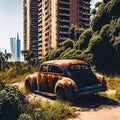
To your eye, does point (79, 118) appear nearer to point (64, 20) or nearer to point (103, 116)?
point (103, 116)

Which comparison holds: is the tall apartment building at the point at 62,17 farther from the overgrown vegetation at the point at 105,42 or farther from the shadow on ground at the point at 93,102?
the shadow on ground at the point at 93,102

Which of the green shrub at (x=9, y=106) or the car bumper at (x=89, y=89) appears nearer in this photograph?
the green shrub at (x=9, y=106)

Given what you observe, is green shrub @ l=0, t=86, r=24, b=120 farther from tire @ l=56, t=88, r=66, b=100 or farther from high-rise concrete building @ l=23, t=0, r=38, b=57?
high-rise concrete building @ l=23, t=0, r=38, b=57

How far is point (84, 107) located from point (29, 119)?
295 cm

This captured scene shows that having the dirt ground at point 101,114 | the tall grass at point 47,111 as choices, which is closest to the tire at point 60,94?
the tall grass at point 47,111

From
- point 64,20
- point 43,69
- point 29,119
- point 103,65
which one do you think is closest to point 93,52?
point 103,65

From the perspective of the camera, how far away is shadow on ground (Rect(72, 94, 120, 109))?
1035 cm

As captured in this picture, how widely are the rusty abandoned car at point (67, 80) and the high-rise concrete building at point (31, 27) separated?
112478 mm

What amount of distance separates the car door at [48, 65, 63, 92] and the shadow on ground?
1133 mm

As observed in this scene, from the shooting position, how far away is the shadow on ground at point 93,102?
1035cm

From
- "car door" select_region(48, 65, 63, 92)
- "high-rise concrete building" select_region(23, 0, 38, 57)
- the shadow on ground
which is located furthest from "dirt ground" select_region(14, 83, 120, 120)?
"high-rise concrete building" select_region(23, 0, 38, 57)

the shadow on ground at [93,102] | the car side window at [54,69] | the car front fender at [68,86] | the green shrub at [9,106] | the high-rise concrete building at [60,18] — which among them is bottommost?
the shadow on ground at [93,102]

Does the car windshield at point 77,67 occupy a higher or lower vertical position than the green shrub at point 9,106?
higher

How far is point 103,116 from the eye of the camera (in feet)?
28.9
